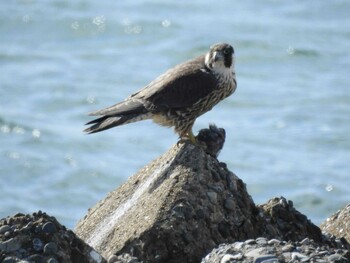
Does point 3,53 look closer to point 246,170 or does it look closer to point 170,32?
point 170,32

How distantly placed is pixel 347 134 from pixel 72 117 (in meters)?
4.58

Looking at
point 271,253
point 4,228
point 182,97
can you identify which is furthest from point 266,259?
point 182,97

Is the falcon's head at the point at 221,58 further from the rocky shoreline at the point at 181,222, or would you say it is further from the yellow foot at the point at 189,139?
the rocky shoreline at the point at 181,222

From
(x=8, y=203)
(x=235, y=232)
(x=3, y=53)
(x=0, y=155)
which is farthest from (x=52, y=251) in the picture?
(x=3, y=53)

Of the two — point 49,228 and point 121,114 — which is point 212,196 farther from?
point 121,114

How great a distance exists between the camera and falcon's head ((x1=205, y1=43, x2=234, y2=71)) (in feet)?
29.7

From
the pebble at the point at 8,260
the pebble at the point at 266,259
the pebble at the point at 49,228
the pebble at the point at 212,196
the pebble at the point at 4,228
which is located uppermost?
the pebble at the point at 212,196

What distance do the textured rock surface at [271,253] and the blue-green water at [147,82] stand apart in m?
9.32

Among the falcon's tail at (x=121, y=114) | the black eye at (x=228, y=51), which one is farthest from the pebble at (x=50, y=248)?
the black eye at (x=228, y=51)

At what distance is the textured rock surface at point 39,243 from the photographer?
19.9 ft

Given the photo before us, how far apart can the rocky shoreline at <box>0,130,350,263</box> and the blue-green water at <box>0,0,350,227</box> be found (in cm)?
781

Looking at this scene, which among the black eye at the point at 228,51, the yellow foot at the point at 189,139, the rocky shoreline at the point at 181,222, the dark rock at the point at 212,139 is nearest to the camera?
the rocky shoreline at the point at 181,222

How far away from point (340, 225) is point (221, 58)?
1834 millimetres

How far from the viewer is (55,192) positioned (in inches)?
671
